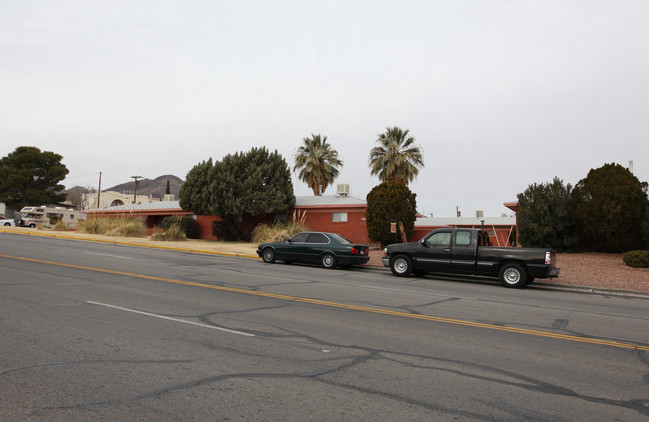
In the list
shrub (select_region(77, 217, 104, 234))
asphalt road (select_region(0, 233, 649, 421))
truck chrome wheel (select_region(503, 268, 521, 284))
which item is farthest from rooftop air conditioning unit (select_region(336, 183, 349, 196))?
asphalt road (select_region(0, 233, 649, 421))

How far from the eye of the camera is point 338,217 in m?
31.2

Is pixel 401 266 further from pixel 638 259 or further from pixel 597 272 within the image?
pixel 638 259

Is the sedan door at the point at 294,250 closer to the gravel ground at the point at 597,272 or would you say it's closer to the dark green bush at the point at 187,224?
the gravel ground at the point at 597,272

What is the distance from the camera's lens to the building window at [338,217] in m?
30.9

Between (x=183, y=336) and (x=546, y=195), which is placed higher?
(x=546, y=195)

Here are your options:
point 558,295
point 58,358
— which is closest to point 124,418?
point 58,358

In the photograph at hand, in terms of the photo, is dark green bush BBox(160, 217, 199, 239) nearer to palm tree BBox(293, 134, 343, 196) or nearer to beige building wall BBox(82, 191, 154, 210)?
palm tree BBox(293, 134, 343, 196)

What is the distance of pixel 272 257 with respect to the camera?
19.5m

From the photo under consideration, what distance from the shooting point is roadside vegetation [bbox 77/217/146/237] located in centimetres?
3200

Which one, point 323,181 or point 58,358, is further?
point 323,181

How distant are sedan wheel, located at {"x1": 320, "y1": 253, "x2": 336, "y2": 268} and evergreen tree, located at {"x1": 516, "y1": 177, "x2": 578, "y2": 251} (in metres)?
9.92

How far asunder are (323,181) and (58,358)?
3589cm

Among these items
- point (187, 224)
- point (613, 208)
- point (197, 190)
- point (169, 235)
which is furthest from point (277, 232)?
point (613, 208)

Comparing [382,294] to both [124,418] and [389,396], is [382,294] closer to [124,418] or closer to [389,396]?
[389,396]
